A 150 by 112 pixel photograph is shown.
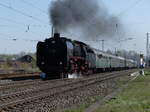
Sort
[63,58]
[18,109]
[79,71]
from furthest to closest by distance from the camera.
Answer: [79,71] → [63,58] → [18,109]

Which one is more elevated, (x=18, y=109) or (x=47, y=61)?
(x=47, y=61)

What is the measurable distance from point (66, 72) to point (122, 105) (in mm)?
19187

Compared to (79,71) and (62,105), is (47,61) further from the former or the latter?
(62,105)

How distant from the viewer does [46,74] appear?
31.8 m

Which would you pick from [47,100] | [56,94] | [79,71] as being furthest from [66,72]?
[47,100]

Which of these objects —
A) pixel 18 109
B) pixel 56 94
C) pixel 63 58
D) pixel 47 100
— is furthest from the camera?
pixel 63 58

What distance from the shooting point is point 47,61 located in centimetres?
3116

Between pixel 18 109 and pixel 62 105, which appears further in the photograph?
pixel 62 105

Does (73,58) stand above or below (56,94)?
above

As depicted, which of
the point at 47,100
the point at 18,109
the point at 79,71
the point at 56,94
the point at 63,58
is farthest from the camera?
the point at 79,71

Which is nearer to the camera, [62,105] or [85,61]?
[62,105]

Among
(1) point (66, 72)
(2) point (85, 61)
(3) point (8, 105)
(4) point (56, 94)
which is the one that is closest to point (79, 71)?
(2) point (85, 61)

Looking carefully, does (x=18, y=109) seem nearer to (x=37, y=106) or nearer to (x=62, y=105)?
(x=37, y=106)

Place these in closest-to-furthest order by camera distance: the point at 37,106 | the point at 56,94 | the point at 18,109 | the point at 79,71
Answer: the point at 18,109 → the point at 37,106 → the point at 56,94 → the point at 79,71
